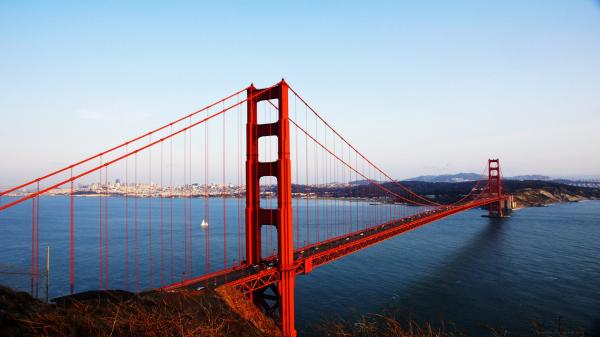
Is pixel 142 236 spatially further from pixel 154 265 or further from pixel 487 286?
pixel 487 286

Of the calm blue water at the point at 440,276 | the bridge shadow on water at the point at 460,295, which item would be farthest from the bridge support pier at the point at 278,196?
the bridge shadow on water at the point at 460,295

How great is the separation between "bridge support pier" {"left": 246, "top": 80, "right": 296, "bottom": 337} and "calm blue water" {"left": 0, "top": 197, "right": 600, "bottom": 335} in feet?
9.69

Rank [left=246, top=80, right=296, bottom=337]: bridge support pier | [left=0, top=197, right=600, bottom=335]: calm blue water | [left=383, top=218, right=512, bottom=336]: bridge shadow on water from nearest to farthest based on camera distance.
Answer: [left=246, top=80, right=296, bottom=337]: bridge support pier, [left=383, top=218, right=512, bottom=336]: bridge shadow on water, [left=0, top=197, right=600, bottom=335]: calm blue water

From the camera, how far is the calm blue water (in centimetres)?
2375

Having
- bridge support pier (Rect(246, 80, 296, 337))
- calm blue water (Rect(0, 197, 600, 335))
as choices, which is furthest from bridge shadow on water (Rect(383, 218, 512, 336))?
bridge support pier (Rect(246, 80, 296, 337))

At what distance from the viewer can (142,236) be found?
58.2 m

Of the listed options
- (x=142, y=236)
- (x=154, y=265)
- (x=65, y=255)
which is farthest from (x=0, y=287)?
(x=142, y=236)

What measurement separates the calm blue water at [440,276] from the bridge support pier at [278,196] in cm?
295

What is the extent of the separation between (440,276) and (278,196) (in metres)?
21.5

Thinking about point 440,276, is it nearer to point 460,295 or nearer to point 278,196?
point 460,295

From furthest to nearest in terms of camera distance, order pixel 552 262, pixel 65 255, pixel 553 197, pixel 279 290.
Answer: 1. pixel 553 197
2. pixel 65 255
3. pixel 552 262
4. pixel 279 290

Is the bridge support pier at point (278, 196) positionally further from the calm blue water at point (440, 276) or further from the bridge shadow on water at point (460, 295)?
the bridge shadow on water at point (460, 295)

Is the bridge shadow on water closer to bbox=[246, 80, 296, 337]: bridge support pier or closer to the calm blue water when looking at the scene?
the calm blue water

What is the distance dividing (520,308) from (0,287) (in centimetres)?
2794
